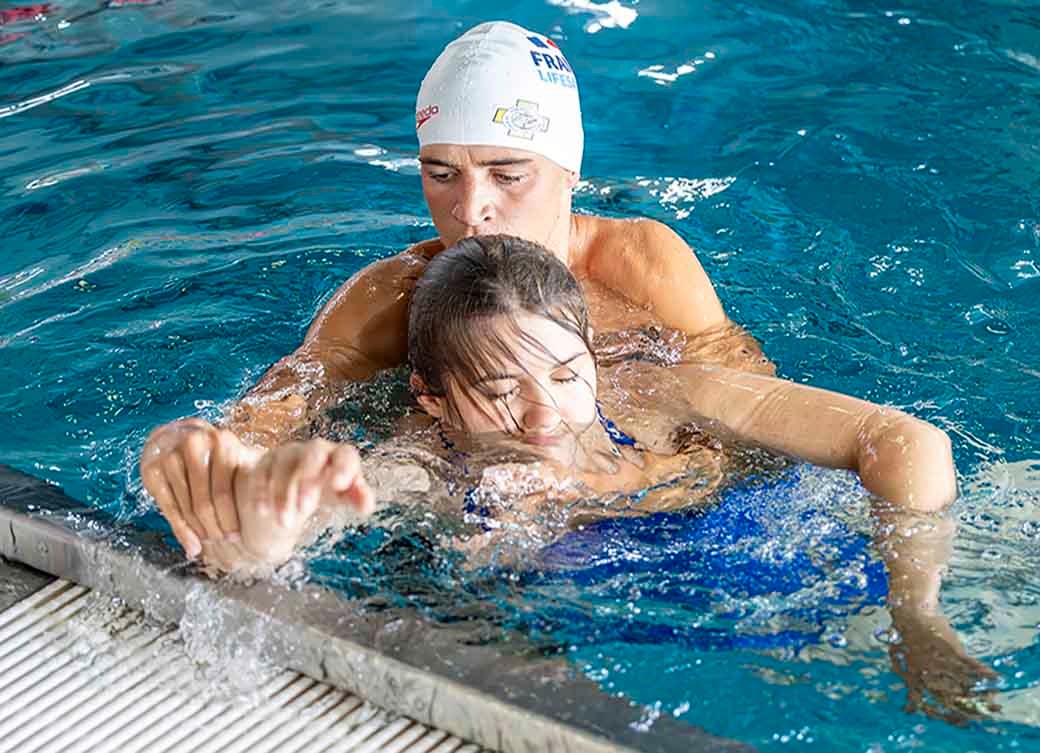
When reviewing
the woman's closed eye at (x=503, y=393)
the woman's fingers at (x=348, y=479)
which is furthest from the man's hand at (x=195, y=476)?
the woman's closed eye at (x=503, y=393)

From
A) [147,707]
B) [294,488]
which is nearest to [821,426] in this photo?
[294,488]

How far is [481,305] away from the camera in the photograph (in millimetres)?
3061

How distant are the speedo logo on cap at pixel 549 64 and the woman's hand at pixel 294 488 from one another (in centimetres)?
187

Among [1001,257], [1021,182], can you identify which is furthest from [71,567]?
[1021,182]

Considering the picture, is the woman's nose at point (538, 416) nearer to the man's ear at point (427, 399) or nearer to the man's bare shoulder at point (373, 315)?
the man's ear at point (427, 399)

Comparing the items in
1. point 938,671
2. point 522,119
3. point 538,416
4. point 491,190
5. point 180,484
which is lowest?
point 938,671

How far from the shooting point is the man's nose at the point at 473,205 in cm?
368

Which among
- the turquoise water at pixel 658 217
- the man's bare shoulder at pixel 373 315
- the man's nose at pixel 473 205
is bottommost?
the turquoise water at pixel 658 217

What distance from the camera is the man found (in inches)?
148

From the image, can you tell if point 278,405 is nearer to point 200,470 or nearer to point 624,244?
point 200,470

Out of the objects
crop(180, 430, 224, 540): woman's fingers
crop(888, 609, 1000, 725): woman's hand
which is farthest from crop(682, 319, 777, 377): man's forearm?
crop(180, 430, 224, 540): woman's fingers

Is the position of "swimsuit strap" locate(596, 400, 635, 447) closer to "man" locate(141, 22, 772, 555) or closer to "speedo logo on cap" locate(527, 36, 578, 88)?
"man" locate(141, 22, 772, 555)

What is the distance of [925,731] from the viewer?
8.44 feet

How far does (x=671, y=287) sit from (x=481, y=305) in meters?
1.14
